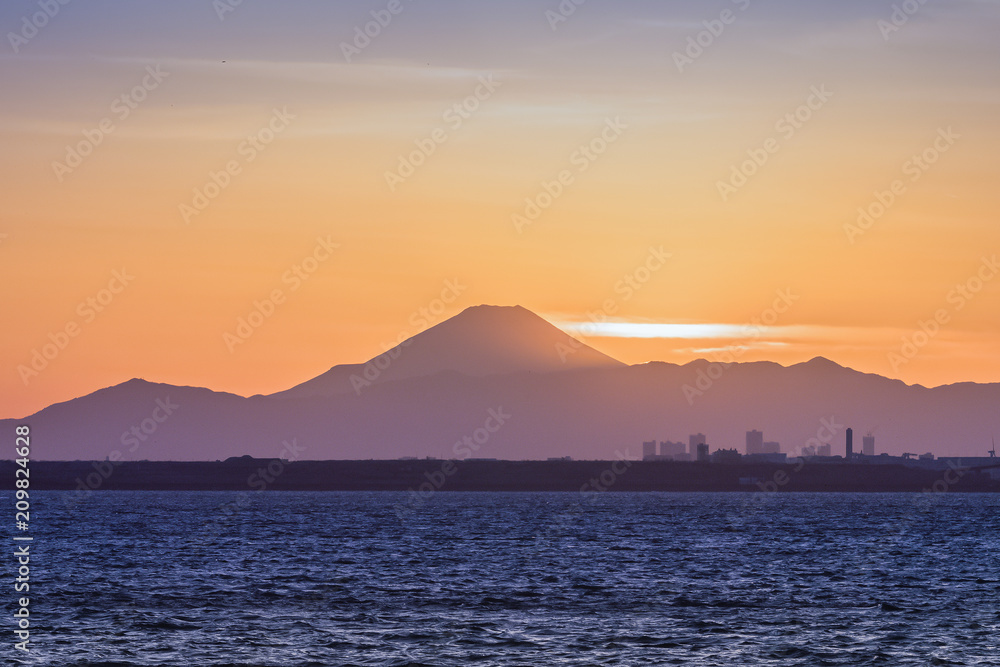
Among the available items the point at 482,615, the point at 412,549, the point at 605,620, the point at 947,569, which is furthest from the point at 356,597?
the point at 947,569

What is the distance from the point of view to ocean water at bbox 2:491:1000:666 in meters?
41.5

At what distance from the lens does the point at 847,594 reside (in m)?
Answer: 58.8

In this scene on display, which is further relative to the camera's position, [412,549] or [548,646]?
[412,549]

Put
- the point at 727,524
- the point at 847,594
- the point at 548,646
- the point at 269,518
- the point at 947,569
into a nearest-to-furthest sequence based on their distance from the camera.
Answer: the point at 548,646
the point at 847,594
the point at 947,569
the point at 727,524
the point at 269,518

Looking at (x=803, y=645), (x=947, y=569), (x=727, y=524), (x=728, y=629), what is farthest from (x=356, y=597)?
(x=727, y=524)

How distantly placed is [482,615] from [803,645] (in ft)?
42.7

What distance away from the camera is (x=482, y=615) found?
49719mm

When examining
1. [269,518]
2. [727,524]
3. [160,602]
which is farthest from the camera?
[269,518]

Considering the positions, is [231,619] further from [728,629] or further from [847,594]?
[847,594]

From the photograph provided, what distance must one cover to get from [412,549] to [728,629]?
41.3 m

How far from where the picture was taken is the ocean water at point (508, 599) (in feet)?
136

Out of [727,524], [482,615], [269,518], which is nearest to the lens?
[482,615]

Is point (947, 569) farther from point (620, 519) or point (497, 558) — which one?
point (620, 519)

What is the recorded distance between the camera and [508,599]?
55.1 meters
